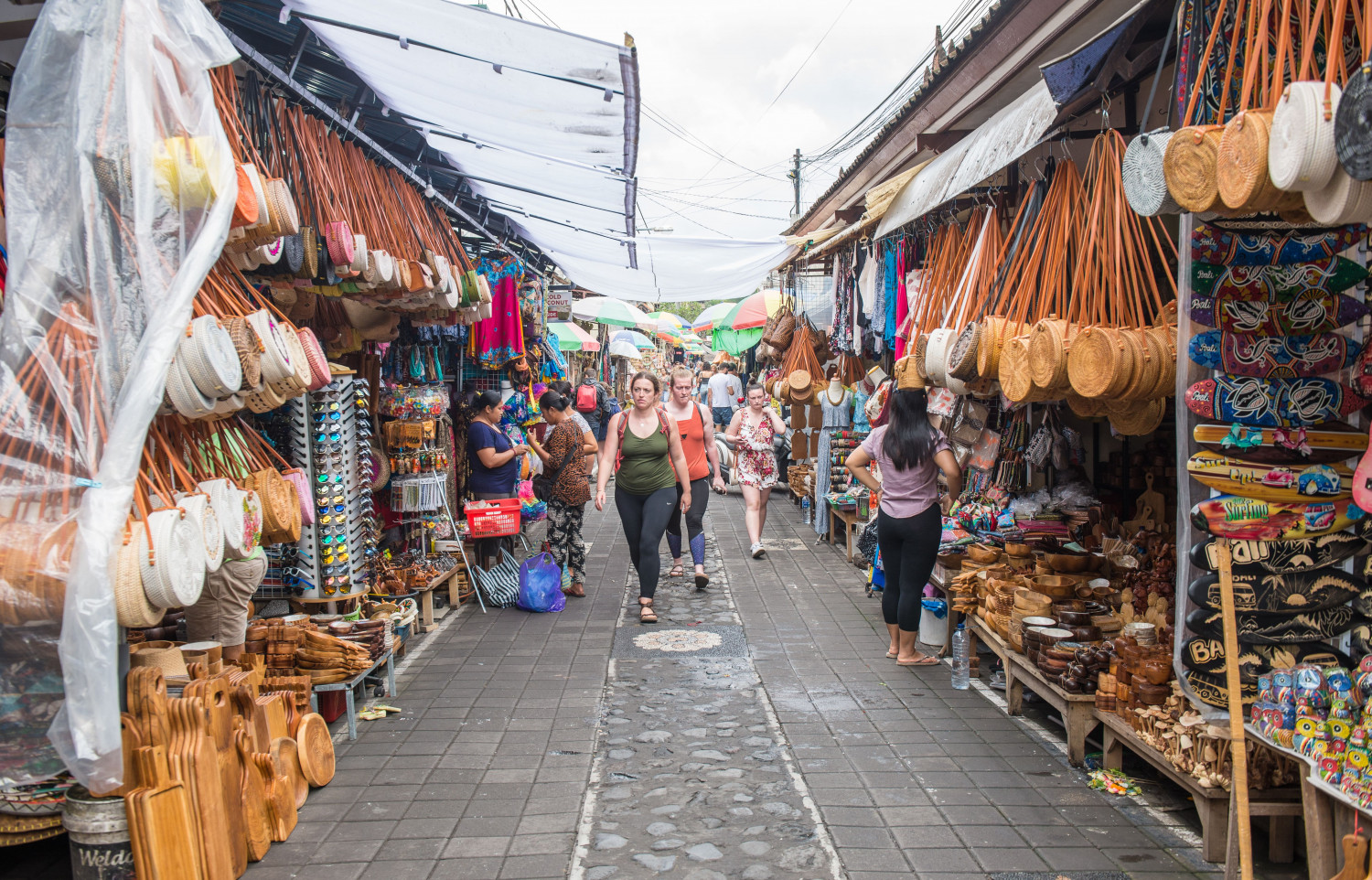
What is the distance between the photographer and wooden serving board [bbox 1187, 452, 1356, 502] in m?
2.84

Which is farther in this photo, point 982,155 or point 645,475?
point 645,475

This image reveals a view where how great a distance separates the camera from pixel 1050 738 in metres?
4.34

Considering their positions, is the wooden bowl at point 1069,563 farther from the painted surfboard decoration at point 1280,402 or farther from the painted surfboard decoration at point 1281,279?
the painted surfboard decoration at point 1281,279

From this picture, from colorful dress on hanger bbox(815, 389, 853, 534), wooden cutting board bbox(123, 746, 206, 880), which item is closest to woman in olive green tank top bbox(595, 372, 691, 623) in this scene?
colorful dress on hanger bbox(815, 389, 853, 534)

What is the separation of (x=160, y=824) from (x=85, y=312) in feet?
5.04

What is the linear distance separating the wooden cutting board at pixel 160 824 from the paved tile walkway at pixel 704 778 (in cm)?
39

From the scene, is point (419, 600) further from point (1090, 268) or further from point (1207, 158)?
point (1207, 158)

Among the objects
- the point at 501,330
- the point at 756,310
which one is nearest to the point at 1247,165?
the point at 501,330

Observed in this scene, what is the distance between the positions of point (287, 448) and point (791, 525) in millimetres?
6847

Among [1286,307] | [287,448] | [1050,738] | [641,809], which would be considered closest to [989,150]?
[1286,307]

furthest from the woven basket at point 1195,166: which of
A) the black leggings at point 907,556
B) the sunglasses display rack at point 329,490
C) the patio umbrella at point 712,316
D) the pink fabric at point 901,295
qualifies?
the patio umbrella at point 712,316

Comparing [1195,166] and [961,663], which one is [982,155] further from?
[961,663]

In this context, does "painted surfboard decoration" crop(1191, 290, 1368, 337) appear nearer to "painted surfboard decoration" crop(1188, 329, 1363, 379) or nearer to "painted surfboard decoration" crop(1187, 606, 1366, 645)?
"painted surfboard decoration" crop(1188, 329, 1363, 379)

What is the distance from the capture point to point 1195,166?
2.43 m
